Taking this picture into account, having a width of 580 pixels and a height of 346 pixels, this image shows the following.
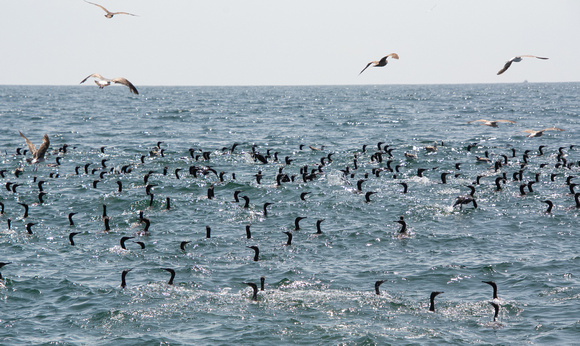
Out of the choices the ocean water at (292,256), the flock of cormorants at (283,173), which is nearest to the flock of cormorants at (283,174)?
the flock of cormorants at (283,173)

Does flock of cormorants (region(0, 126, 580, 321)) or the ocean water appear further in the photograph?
flock of cormorants (region(0, 126, 580, 321))

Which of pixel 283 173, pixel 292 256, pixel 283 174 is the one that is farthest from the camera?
pixel 283 173

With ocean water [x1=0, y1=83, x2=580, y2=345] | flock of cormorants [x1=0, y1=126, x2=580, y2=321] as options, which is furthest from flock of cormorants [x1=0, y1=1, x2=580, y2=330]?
ocean water [x1=0, y1=83, x2=580, y2=345]

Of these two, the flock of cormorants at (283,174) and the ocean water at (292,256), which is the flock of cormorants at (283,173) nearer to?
the flock of cormorants at (283,174)

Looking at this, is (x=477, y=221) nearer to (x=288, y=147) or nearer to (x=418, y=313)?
(x=418, y=313)

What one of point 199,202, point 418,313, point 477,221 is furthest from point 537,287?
point 199,202

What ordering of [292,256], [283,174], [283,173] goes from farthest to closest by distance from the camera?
[283,173]
[283,174]
[292,256]

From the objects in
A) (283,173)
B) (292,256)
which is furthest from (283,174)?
(292,256)

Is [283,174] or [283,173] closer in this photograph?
[283,174]

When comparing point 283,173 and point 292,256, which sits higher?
point 283,173

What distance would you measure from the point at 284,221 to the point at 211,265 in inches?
220

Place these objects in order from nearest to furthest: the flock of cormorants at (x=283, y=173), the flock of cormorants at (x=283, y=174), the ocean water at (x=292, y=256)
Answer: the ocean water at (x=292, y=256) < the flock of cormorants at (x=283, y=174) < the flock of cormorants at (x=283, y=173)

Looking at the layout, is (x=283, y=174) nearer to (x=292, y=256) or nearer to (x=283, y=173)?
(x=283, y=173)

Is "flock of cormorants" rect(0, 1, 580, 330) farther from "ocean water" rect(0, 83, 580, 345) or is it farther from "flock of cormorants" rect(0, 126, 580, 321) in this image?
"ocean water" rect(0, 83, 580, 345)
